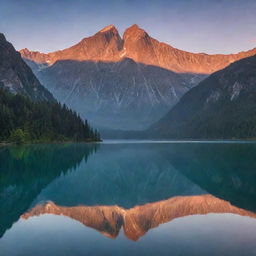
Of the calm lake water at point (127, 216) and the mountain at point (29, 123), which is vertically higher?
the mountain at point (29, 123)

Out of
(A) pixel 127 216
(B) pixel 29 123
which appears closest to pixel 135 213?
(A) pixel 127 216

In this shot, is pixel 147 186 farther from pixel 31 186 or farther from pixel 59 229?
pixel 59 229

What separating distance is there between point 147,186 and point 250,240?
72.1 feet

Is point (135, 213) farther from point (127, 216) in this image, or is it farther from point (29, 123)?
point (29, 123)

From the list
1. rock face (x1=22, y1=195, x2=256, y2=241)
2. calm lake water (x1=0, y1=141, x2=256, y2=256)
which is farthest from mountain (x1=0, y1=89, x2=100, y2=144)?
rock face (x1=22, y1=195, x2=256, y2=241)

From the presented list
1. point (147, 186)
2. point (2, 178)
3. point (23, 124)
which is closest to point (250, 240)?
point (147, 186)

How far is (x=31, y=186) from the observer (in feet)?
125

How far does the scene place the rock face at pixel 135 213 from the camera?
21.4 m

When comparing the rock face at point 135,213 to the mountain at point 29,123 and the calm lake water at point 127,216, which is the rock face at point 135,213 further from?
the mountain at point 29,123

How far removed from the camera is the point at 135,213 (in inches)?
1003

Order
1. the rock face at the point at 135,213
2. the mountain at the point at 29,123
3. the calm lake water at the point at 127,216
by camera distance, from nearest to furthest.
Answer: the calm lake water at the point at 127,216
the rock face at the point at 135,213
the mountain at the point at 29,123

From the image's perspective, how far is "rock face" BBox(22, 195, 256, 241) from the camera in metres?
21.4

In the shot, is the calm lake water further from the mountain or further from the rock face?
the mountain

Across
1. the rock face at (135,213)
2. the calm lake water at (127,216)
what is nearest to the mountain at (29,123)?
the calm lake water at (127,216)
